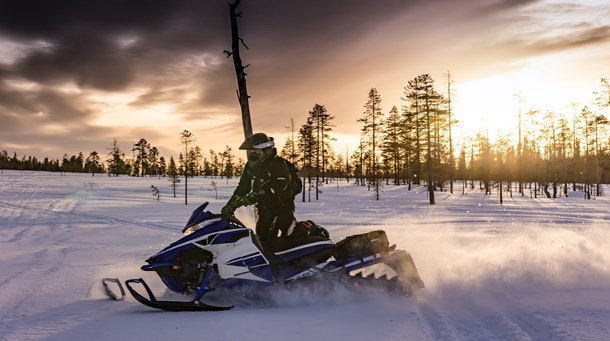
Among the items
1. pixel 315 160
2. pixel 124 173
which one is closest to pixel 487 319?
pixel 315 160

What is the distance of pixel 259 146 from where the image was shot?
543cm

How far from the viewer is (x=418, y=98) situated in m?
39.9

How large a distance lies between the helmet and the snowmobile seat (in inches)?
46.3

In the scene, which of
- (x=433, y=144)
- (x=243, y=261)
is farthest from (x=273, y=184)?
(x=433, y=144)

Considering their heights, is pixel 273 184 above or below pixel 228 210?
above

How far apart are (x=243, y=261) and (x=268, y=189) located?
1.00 meters

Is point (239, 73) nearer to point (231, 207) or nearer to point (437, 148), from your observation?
point (231, 207)

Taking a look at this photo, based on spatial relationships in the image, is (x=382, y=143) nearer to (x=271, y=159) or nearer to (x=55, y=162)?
(x=271, y=159)

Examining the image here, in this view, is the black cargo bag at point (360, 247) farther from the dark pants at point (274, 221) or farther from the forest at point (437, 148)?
the forest at point (437, 148)

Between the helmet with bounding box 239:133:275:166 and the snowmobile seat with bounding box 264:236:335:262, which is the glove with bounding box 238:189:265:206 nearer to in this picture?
the helmet with bounding box 239:133:275:166

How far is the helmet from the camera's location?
5.45m

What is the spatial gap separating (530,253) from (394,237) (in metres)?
5.88

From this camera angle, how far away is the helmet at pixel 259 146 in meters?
5.45

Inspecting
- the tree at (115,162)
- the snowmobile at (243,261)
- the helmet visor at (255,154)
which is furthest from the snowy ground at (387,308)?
the tree at (115,162)
